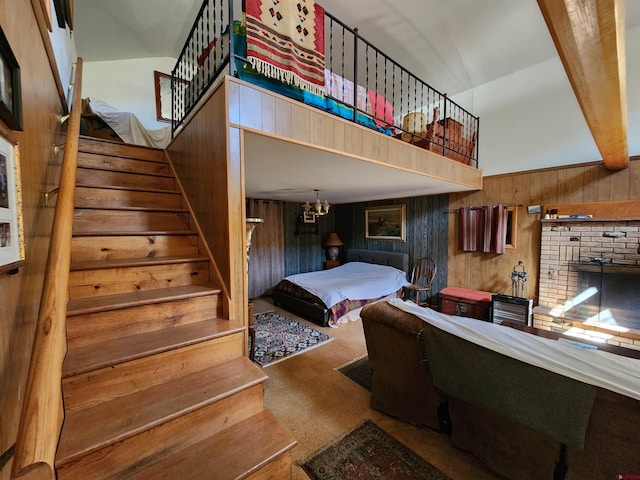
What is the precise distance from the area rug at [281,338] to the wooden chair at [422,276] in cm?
215

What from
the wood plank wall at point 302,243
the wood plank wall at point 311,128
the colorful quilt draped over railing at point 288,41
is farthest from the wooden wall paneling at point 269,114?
the wood plank wall at point 302,243

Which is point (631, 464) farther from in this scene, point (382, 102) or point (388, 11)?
point (388, 11)

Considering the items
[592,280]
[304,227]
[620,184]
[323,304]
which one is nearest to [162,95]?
[304,227]

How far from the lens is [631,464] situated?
1100 millimetres

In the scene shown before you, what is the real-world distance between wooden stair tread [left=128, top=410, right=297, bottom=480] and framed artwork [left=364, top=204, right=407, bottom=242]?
4.76 m

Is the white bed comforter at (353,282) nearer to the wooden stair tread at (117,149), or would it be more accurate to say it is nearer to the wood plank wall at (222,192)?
the wood plank wall at (222,192)

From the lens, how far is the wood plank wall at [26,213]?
31.4 inches

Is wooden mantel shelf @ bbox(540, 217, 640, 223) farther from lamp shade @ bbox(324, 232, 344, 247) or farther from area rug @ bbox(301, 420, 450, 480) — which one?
lamp shade @ bbox(324, 232, 344, 247)

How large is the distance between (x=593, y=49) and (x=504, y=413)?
179cm

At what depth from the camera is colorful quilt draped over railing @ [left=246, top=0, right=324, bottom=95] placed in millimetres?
1711

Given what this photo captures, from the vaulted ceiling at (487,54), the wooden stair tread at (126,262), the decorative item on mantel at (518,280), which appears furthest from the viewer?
the decorative item on mantel at (518,280)

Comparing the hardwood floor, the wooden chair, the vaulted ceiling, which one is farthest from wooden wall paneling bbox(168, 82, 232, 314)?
the wooden chair

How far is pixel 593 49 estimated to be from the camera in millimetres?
1247

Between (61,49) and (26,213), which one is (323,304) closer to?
(26,213)
